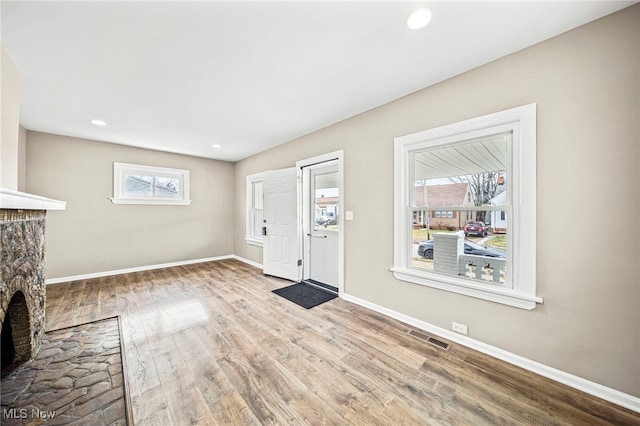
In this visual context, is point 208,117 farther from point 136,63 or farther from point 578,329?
point 578,329

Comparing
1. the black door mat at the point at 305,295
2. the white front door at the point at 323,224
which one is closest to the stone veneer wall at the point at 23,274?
the black door mat at the point at 305,295

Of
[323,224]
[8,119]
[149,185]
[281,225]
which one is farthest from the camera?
[149,185]

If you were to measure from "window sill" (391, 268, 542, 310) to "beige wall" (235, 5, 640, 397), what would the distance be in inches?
2.4

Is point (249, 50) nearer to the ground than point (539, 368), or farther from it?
farther from it

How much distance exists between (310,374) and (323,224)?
8.14ft

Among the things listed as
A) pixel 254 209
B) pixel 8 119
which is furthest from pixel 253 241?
pixel 8 119

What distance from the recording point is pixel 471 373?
1.76 meters

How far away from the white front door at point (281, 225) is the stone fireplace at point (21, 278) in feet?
8.93

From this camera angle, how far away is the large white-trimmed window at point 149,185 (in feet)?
14.3

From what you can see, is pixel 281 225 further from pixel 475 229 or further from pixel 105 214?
pixel 105 214

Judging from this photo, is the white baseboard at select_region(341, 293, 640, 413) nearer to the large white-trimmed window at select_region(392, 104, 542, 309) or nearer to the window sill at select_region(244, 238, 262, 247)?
the large white-trimmed window at select_region(392, 104, 542, 309)

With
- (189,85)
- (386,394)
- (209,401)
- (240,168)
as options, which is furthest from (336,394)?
(240,168)

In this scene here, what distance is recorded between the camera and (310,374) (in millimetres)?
1754

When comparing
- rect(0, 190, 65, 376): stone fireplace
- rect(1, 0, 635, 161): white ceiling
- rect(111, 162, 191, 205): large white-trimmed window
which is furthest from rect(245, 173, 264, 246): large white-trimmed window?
rect(0, 190, 65, 376): stone fireplace
